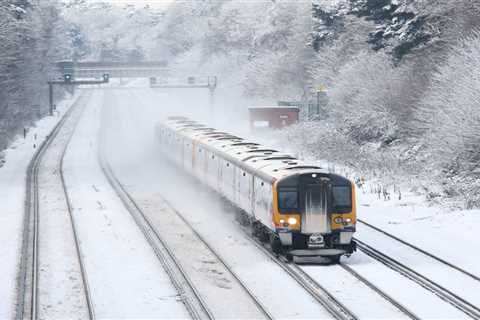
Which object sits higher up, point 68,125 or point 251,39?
point 251,39

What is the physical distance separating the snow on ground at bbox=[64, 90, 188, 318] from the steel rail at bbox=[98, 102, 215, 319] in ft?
0.55

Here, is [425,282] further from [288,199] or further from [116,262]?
[116,262]

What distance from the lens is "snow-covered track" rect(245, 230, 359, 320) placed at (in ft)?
56.1

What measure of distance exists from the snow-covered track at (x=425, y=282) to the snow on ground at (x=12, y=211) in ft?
29.7

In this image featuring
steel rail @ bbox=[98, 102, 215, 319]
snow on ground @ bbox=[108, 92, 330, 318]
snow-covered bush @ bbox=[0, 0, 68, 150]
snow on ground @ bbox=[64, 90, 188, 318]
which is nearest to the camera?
steel rail @ bbox=[98, 102, 215, 319]

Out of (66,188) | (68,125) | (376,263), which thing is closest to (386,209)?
(376,263)

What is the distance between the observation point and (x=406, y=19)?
147 ft

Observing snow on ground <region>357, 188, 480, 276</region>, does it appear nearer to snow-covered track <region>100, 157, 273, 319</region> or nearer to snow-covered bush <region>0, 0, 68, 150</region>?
snow-covered track <region>100, 157, 273, 319</region>

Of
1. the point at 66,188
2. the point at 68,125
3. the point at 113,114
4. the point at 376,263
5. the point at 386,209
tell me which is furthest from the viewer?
the point at 113,114

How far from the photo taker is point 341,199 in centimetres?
2202

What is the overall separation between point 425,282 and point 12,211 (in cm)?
1750

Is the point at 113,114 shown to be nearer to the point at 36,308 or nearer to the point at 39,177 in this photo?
the point at 39,177

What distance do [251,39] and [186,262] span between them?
294ft

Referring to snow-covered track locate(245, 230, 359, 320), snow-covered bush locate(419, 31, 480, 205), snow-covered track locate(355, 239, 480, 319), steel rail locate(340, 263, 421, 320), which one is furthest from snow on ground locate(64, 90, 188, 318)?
snow-covered bush locate(419, 31, 480, 205)
